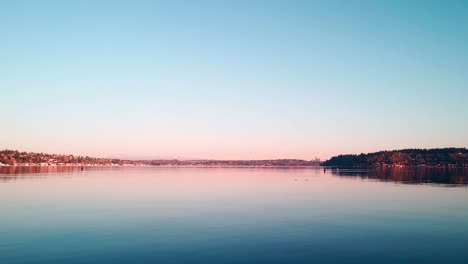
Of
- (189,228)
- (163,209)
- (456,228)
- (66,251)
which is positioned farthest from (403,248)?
(163,209)

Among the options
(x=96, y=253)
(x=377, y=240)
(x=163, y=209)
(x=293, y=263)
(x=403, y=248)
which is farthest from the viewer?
(x=163, y=209)

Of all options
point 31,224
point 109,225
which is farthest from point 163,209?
point 31,224

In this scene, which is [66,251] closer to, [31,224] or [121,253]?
[121,253]

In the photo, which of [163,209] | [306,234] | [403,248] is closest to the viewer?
[403,248]

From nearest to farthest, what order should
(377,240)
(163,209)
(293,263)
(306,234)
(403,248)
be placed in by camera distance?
(293,263) < (403,248) < (377,240) < (306,234) < (163,209)

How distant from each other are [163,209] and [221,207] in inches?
338

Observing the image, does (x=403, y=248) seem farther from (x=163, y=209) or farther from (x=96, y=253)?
(x=163, y=209)

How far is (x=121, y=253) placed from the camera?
28.4 metres

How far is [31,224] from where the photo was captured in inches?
1585

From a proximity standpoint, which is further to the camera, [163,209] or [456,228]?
[163,209]

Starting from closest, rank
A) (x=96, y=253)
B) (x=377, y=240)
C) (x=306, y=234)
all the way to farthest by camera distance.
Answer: (x=96, y=253) < (x=377, y=240) < (x=306, y=234)

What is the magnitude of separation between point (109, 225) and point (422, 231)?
1286 inches

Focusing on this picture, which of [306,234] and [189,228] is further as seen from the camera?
[189,228]

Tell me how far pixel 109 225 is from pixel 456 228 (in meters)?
37.4
